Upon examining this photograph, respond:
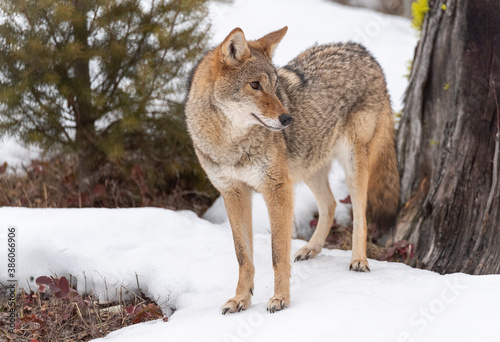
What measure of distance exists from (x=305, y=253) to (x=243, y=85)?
202cm

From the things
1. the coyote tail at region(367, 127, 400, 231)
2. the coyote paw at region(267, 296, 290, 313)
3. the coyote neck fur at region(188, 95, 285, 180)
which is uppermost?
the coyote neck fur at region(188, 95, 285, 180)

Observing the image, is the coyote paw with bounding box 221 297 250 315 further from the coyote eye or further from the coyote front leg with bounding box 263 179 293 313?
the coyote eye

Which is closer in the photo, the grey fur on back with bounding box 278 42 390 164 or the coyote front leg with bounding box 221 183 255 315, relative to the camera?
the coyote front leg with bounding box 221 183 255 315

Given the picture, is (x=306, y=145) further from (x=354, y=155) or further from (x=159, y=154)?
(x=159, y=154)

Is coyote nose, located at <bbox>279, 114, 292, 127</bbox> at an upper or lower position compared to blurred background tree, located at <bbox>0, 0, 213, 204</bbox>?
lower

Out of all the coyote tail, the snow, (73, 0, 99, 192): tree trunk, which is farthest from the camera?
(73, 0, 99, 192): tree trunk

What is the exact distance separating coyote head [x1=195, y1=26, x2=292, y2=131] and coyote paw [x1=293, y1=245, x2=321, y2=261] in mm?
1739

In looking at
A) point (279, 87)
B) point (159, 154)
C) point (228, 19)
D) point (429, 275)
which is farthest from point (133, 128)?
point (228, 19)

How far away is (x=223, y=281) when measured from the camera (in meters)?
4.79

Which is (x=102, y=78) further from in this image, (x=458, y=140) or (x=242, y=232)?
(x=458, y=140)

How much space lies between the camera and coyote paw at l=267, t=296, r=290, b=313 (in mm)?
4066

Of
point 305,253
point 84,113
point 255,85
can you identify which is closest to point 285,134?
point 255,85

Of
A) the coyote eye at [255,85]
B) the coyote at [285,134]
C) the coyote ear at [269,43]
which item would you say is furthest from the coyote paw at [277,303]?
the coyote ear at [269,43]

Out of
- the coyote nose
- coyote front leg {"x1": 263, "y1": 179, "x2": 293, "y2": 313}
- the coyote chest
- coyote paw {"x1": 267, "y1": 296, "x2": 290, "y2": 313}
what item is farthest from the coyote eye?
coyote paw {"x1": 267, "y1": 296, "x2": 290, "y2": 313}
